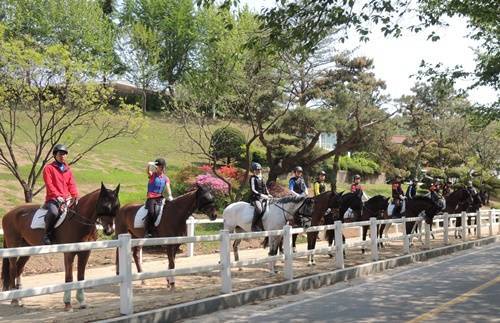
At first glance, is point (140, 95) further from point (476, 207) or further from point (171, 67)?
point (476, 207)

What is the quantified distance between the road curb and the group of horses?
139cm

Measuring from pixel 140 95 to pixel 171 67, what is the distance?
7826mm

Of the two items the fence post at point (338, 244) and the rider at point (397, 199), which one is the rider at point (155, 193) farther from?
the rider at point (397, 199)

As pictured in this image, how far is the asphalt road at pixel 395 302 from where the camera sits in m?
9.24

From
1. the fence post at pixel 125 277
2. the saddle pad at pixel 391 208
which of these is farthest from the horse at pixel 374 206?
the fence post at pixel 125 277

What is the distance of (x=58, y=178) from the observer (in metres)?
10.1

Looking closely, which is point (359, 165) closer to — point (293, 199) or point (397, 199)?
point (397, 199)

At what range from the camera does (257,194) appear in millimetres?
15031

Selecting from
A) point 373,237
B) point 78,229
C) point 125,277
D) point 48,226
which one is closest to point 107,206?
point 78,229

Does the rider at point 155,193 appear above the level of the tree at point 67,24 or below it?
below

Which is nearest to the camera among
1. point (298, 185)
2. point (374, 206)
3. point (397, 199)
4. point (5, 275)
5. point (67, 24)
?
point (5, 275)

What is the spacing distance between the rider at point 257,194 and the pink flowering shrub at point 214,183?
13.0 meters

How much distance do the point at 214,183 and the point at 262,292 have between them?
17353 millimetres

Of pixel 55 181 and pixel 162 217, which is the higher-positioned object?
pixel 55 181
